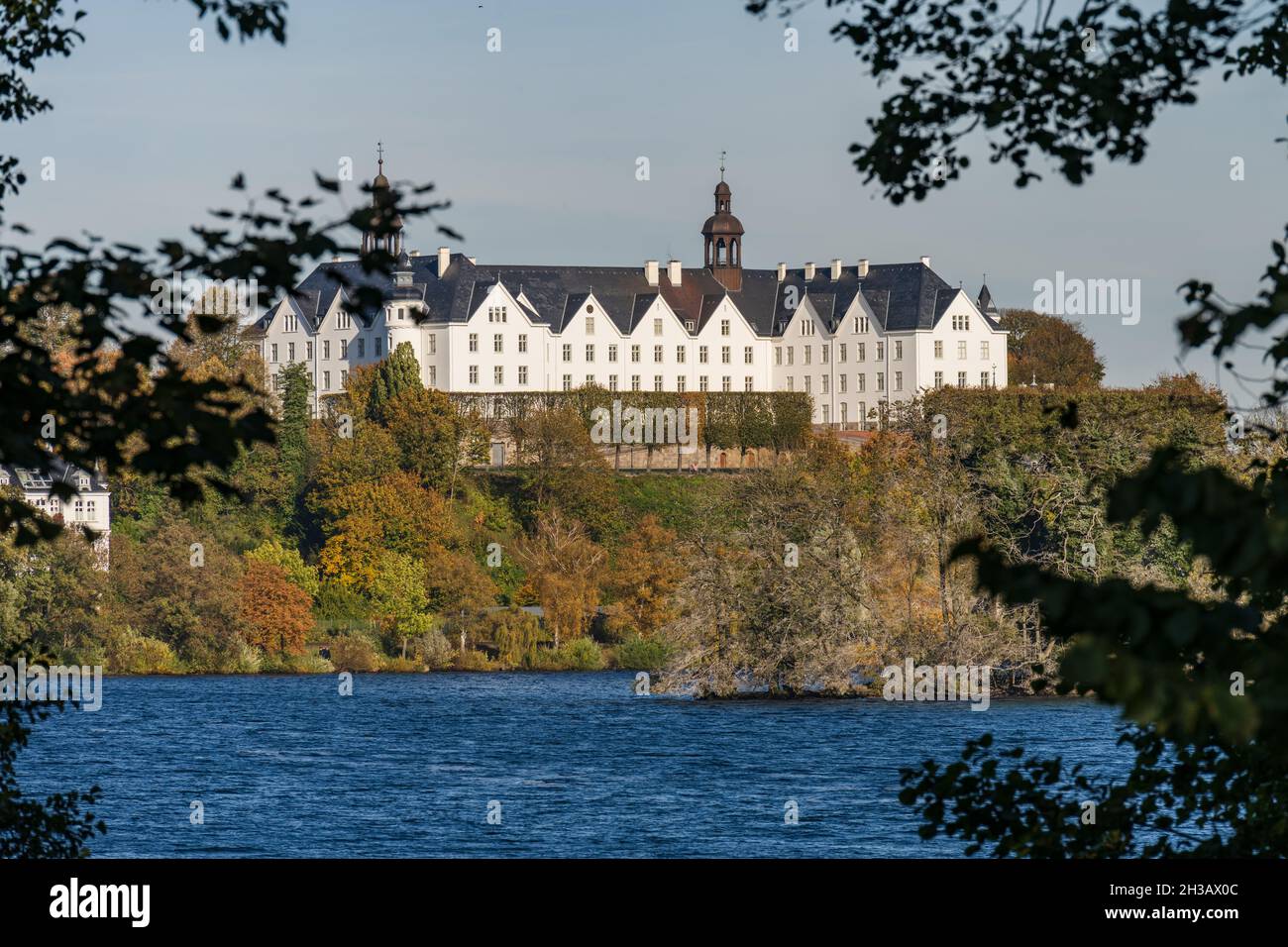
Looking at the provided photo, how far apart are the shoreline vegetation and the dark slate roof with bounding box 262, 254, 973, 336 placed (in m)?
11.8

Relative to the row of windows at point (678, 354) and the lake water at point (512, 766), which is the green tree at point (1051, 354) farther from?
the lake water at point (512, 766)

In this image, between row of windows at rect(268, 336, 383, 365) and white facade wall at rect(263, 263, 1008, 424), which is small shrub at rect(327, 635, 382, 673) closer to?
white facade wall at rect(263, 263, 1008, 424)

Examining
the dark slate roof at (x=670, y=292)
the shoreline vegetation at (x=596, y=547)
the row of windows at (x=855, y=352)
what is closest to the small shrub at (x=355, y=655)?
the shoreline vegetation at (x=596, y=547)

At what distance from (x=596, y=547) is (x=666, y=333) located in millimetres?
39750

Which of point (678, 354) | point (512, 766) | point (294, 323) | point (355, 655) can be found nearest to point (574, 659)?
point (355, 655)

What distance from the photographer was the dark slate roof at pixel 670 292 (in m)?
119

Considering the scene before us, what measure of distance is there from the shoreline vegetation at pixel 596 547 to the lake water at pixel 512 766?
2760 millimetres

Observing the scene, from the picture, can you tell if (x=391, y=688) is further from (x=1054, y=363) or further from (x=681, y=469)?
(x=1054, y=363)

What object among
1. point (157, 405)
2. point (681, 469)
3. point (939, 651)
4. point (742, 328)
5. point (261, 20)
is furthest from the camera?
point (742, 328)

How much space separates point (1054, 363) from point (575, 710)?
74104 mm

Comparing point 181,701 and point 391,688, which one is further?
point 391,688

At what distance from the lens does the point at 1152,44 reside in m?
8.74

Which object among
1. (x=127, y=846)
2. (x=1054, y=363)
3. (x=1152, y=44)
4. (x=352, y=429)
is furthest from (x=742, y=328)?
(x=1152, y=44)
